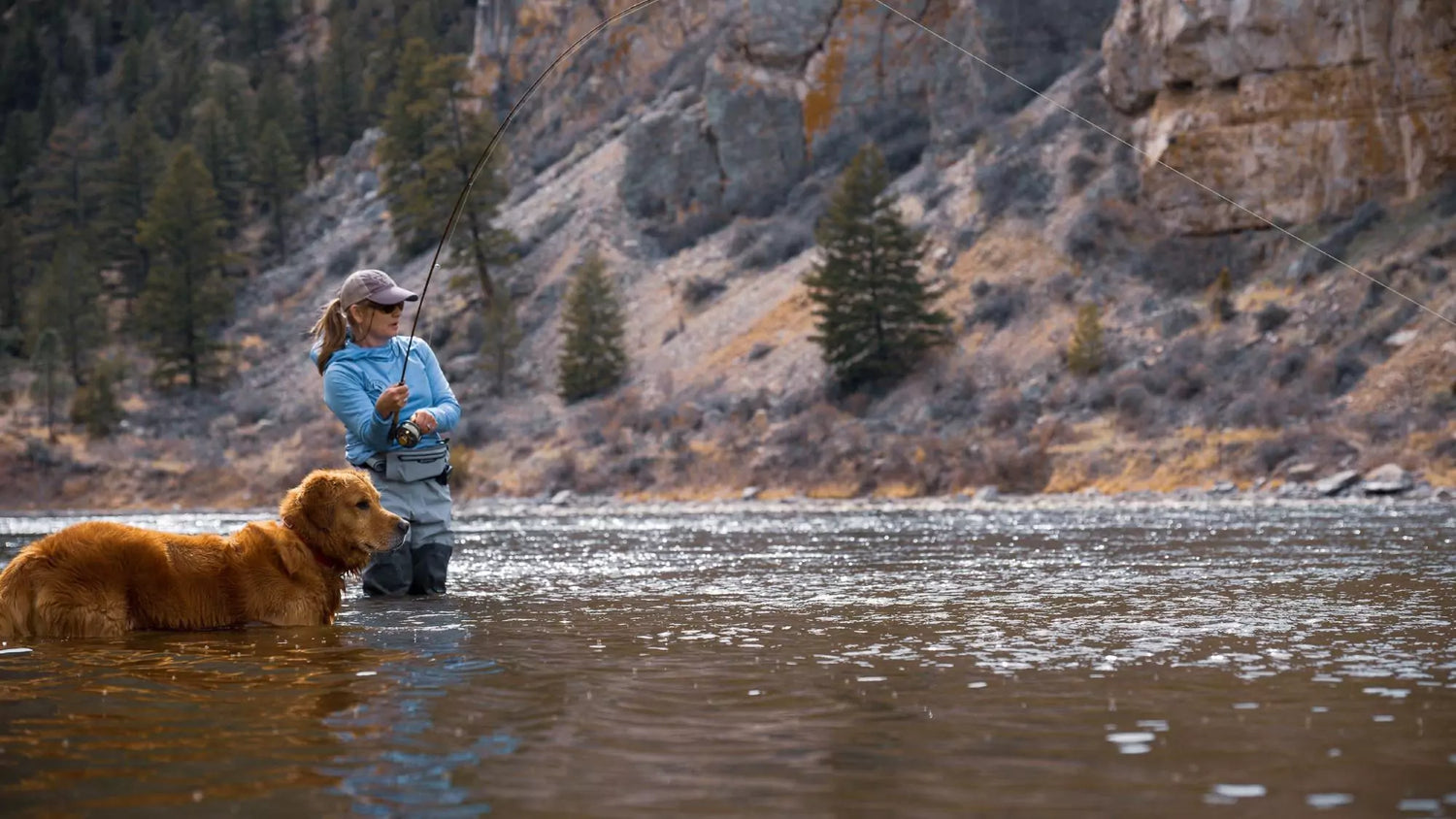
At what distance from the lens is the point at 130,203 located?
219 feet

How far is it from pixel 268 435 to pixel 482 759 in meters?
44.8

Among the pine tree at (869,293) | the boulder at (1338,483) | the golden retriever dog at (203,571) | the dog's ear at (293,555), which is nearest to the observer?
the golden retriever dog at (203,571)

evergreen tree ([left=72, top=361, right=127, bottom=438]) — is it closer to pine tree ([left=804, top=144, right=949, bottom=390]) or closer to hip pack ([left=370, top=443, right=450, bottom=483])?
pine tree ([left=804, top=144, right=949, bottom=390])

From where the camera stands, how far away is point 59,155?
76.1 metres

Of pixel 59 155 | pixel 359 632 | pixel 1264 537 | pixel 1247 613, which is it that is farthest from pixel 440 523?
pixel 59 155

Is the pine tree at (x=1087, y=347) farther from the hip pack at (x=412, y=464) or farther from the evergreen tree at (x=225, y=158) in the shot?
the evergreen tree at (x=225, y=158)

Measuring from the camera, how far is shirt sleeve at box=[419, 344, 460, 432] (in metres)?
8.12

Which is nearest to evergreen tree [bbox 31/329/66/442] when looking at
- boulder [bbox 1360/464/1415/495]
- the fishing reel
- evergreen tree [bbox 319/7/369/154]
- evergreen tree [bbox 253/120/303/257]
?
evergreen tree [bbox 253/120/303/257]

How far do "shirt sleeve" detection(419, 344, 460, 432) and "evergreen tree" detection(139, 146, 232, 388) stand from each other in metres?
47.2

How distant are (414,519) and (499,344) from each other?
38159 mm

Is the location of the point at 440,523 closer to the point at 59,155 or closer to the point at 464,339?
the point at 464,339

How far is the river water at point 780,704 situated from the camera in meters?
3.40

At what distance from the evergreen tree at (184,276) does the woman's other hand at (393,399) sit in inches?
1888

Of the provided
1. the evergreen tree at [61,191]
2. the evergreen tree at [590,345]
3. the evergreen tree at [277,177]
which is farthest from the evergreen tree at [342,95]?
the evergreen tree at [590,345]
